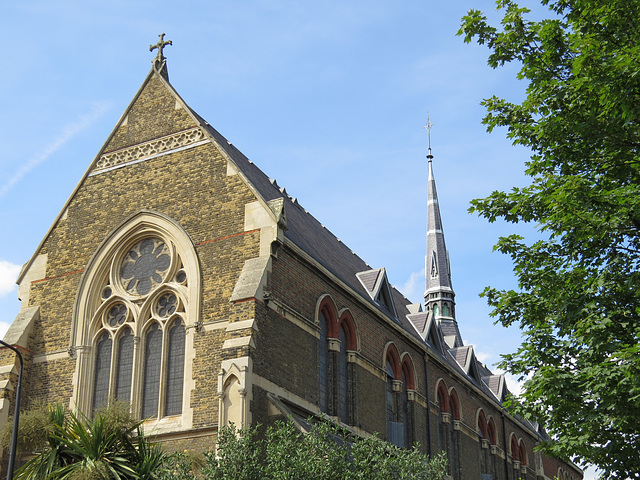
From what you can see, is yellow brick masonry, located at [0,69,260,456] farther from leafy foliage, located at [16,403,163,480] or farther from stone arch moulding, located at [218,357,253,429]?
leafy foliage, located at [16,403,163,480]

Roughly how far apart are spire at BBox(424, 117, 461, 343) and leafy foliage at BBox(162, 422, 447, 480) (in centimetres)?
3530

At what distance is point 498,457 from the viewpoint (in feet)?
125

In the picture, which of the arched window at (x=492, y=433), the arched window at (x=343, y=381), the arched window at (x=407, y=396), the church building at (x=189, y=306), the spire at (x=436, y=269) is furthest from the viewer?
the spire at (x=436, y=269)

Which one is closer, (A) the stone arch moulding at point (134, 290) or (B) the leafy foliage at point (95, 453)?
(B) the leafy foliage at point (95, 453)

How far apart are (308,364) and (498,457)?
61.8 feet

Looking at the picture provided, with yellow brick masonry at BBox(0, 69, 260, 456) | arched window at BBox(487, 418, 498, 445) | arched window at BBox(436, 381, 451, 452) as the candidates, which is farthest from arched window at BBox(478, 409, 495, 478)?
yellow brick masonry at BBox(0, 69, 260, 456)

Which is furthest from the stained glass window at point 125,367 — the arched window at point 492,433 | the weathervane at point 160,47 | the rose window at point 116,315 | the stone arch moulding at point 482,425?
the arched window at point 492,433

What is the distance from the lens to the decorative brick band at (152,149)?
81.0ft

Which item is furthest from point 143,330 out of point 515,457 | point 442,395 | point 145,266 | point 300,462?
point 515,457

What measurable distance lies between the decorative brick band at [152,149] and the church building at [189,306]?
4cm

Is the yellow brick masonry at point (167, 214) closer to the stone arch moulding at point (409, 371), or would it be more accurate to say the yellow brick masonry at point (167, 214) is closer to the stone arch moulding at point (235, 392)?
the stone arch moulding at point (235, 392)

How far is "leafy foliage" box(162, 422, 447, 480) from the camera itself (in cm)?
1573

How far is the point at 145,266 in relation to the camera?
23.6 meters

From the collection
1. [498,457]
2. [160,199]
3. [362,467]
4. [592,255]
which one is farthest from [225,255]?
[498,457]
